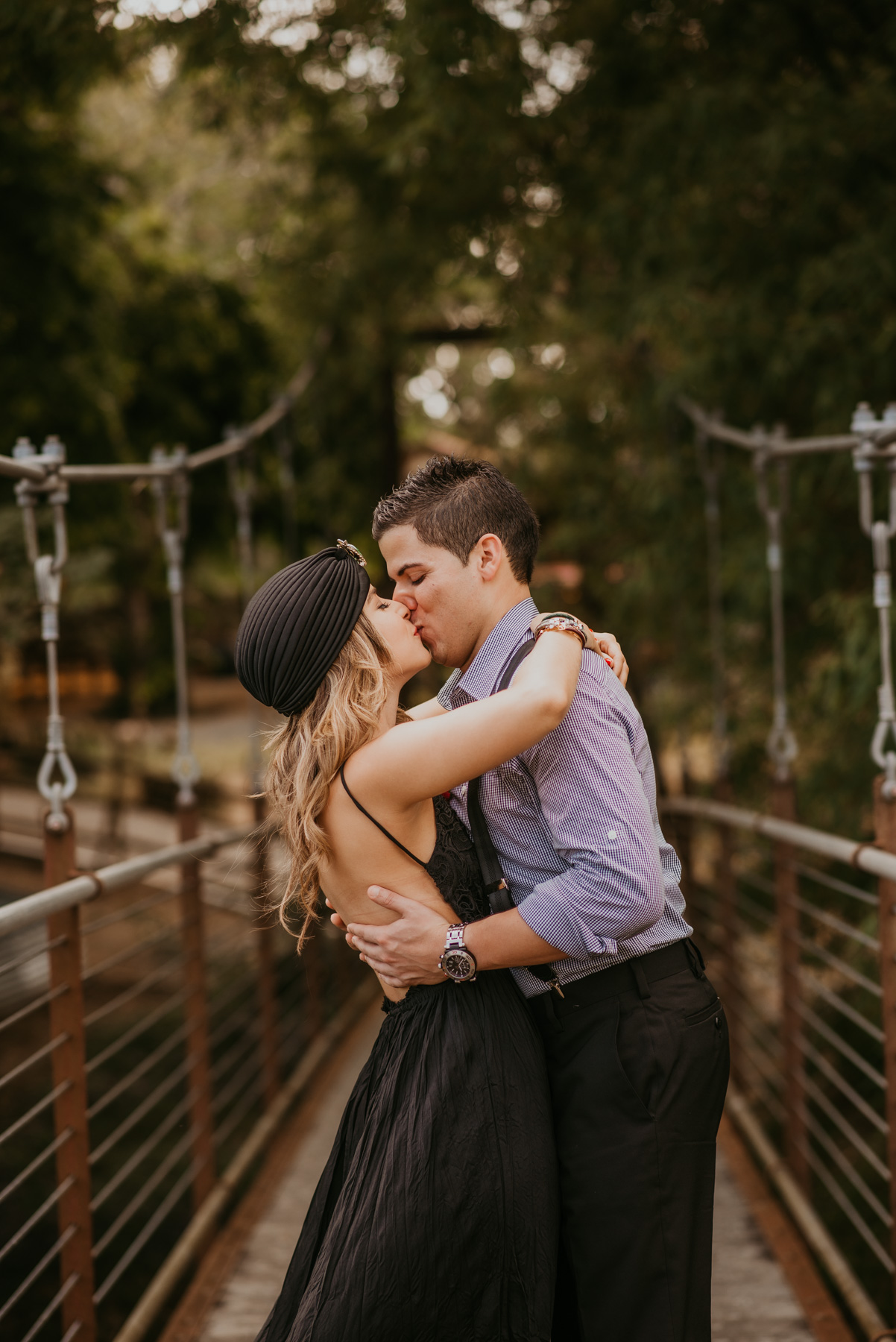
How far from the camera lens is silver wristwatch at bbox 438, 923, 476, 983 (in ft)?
4.74

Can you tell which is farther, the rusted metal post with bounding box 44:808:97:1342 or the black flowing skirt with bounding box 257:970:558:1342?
the rusted metal post with bounding box 44:808:97:1342

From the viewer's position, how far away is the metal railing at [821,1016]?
2.36 metres

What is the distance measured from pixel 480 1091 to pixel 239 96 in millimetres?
5133

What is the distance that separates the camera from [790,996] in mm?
3256

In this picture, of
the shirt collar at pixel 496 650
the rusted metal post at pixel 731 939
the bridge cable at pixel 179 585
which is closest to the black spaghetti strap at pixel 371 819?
the shirt collar at pixel 496 650

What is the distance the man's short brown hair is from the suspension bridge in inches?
26.8

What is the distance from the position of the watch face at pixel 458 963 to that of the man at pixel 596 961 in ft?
0.04

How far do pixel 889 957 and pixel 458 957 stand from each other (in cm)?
111

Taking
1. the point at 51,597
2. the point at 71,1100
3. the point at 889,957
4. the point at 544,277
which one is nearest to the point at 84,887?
the point at 71,1100

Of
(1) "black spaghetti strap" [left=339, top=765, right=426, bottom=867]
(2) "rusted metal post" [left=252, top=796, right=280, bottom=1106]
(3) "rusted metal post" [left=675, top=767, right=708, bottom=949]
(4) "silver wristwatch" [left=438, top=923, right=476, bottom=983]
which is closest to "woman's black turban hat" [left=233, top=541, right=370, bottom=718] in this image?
(1) "black spaghetti strap" [left=339, top=765, right=426, bottom=867]

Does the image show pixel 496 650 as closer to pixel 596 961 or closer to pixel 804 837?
pixel 596 961

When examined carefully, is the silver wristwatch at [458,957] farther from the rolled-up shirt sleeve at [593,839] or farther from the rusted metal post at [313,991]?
the rusted metal post at [313,991]

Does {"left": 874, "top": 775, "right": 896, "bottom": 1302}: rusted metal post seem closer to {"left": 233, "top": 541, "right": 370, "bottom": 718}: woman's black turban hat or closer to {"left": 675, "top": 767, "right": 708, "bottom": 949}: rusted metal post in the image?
{"left": 233, "top": 541, "right": 370, "bottom": 718}: woman's black turban hat

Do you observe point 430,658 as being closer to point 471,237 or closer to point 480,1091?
point 480,1091
